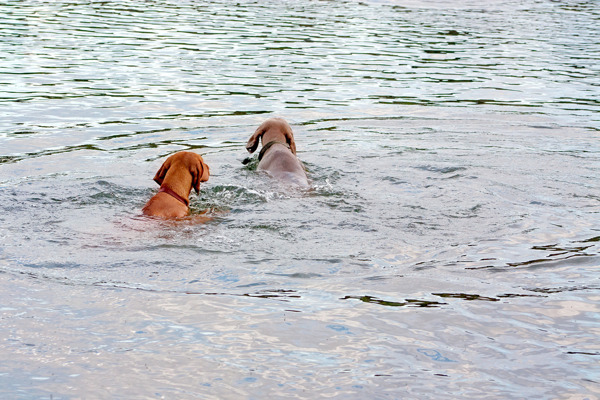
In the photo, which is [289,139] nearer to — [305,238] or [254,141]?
[254,141]

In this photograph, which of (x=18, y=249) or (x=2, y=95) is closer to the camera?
(x=18, y=249)

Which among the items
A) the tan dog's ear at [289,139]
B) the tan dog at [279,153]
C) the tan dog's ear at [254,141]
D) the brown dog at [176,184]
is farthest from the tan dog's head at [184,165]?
the tan dog's ear at [289,139]

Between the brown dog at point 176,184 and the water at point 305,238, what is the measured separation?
0.24 metres

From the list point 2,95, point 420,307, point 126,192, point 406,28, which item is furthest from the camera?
point 406,28

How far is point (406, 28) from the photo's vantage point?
989 inches

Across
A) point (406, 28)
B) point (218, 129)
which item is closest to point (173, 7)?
point (406, 28)

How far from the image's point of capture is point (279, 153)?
916 cm

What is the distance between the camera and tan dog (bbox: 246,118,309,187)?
8.76 metres

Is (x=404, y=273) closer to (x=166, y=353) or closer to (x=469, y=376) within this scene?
(x=469, y=376)

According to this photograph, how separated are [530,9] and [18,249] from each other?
30.7 meters

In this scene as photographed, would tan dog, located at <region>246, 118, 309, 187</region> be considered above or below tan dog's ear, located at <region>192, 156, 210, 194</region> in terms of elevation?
below

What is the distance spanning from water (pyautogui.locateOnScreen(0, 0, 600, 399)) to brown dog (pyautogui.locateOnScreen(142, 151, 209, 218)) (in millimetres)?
239

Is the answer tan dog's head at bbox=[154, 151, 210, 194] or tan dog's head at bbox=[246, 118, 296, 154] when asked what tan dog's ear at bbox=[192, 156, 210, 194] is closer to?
tan dog's head at bbox=[154, 151, 210, 194]

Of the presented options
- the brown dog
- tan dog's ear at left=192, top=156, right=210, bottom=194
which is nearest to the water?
the brown dog
